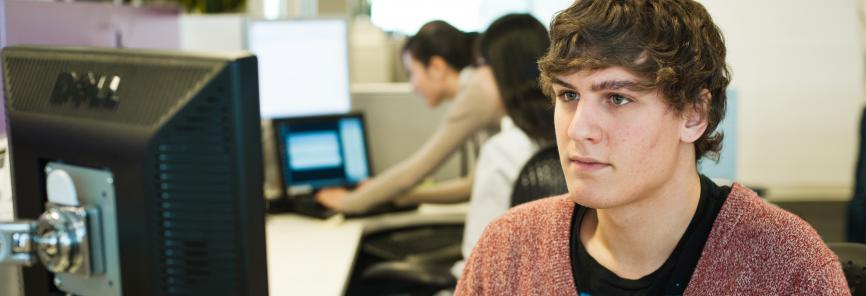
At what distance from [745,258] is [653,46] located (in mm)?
281

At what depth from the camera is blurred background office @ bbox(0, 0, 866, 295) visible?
1929 mm

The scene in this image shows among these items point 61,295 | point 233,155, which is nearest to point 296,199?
point 61,295

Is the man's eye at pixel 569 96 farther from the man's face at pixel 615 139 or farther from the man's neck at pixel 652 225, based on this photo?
the man's neck at pixel 652 225

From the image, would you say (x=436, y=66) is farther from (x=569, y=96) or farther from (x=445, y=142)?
(x=569, y=96)

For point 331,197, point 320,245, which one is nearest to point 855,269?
point 320,245

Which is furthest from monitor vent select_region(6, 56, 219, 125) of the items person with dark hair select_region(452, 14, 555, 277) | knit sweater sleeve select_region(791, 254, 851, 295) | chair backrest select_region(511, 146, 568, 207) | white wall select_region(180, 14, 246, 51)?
white wall select_region(180, 14, 246, 51)

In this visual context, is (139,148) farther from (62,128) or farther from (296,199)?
(296,199)

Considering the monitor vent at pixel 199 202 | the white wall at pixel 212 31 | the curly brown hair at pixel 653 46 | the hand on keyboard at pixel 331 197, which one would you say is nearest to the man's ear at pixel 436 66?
the hand on keyboard at pixel 331 197

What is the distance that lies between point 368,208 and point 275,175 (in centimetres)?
49

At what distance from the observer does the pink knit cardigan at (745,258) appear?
1.05m

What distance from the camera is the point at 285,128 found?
284cm

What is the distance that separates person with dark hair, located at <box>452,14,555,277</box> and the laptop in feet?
2.64

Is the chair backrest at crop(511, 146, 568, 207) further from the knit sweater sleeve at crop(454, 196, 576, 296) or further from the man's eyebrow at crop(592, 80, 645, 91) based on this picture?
the man's eyebrow at crop(592, 80, 645, 91)

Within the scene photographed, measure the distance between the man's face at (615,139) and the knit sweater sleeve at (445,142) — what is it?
149cm
